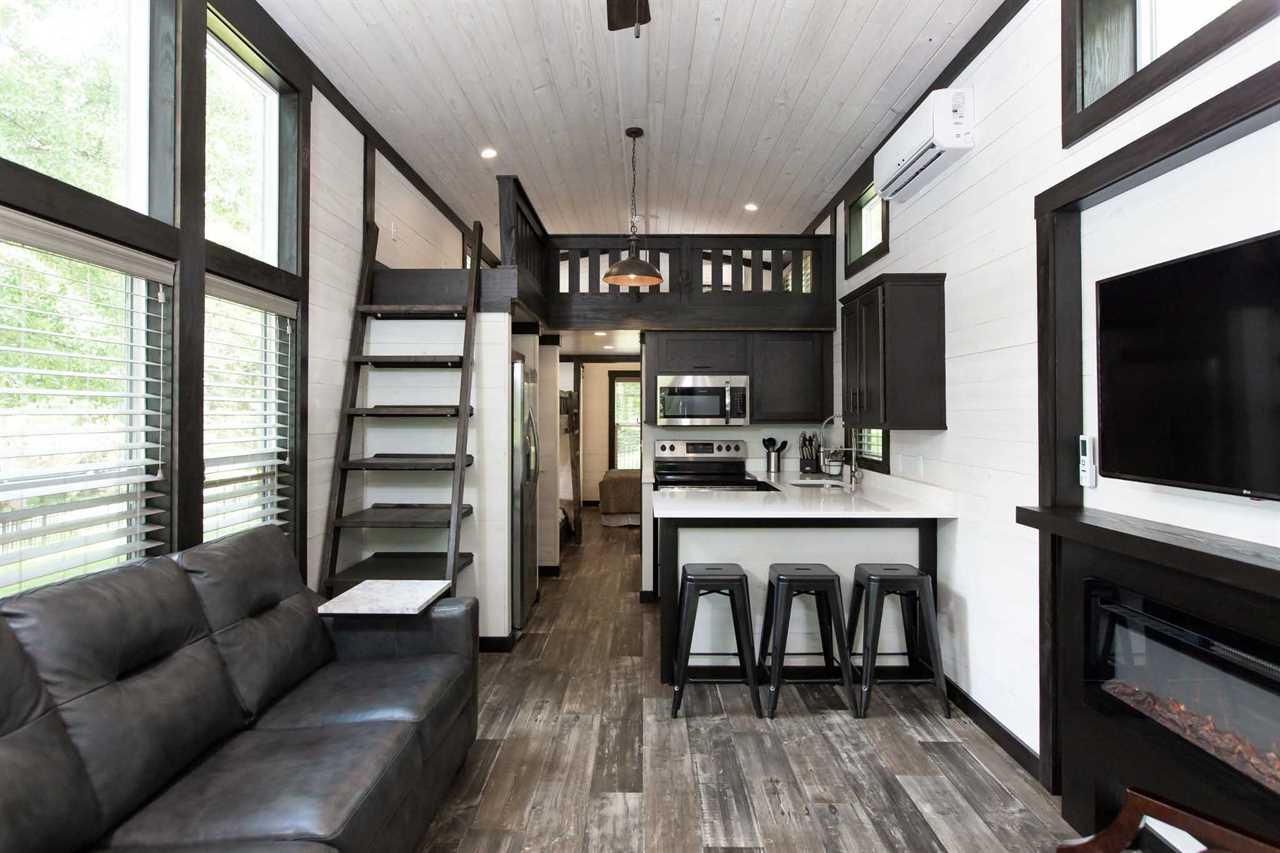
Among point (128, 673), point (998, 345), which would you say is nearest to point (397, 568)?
point (128, 673)

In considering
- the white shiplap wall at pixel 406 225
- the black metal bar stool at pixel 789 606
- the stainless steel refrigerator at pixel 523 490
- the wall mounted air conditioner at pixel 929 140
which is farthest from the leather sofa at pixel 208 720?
the wall mounted air conditioner at pixel 929 140

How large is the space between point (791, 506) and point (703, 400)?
197 cm

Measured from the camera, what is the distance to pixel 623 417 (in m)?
10.0

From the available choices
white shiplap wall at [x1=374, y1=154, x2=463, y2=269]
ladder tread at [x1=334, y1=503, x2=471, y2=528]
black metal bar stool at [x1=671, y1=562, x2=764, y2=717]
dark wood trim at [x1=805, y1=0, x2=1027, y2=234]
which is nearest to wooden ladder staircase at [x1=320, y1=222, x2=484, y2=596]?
ladder tread at [x1=334, y1=503, x2=471, y2=528]

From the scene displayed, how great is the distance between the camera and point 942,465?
315 cm

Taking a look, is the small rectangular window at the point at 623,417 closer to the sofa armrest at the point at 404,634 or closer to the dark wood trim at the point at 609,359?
the dark wood trim at the point at 609,359

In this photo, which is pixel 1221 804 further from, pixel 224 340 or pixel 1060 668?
pixel 224 340

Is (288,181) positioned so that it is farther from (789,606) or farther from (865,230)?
(865,230)

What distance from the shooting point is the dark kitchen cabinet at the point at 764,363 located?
5078mm

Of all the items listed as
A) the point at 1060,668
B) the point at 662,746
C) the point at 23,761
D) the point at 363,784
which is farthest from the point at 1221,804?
the point at 23,761

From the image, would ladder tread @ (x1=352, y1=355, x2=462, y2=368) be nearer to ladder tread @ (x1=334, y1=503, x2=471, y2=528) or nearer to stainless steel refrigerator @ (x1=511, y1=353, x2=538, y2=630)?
stainless steel refrigerator @ (x1=511, y1=353, x2=538, y2=630)

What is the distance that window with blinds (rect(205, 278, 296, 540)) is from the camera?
7.98ft

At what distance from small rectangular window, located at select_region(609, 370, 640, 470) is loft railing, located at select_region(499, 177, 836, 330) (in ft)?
16.6

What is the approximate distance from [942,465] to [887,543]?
50 cm
